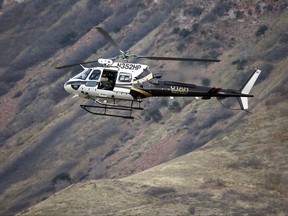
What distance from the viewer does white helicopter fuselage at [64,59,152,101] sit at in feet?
114

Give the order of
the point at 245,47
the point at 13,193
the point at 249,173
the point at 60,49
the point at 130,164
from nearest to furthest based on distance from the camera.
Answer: the point at 249,173, the point at 130,164, the point at 13,193, the point at 245,47, the point at 60,49

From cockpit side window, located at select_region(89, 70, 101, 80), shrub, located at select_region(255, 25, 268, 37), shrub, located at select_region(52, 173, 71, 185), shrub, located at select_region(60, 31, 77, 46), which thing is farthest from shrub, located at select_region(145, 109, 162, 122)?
cockpit side window, located at select_region(89, 70, 101, 80)

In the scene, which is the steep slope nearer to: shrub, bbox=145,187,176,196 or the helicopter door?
shrub, bbox=145,187,176,196

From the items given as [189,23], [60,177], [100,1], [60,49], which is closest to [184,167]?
[60,177]

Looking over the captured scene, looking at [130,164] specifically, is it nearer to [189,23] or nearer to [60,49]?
[189,23]

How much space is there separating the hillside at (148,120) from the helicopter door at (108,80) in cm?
282

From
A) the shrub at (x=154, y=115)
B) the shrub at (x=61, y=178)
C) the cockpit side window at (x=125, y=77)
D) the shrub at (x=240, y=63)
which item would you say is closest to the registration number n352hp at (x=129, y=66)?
the cockpit side window at (x=125, y=77)

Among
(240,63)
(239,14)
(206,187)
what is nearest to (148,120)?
(240,63)

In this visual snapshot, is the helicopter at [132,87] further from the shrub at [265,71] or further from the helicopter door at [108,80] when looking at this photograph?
the shrub at [265,71]

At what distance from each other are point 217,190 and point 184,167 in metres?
4.91

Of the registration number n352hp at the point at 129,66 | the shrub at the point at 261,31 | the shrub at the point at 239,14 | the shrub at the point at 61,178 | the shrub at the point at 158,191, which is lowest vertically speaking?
the shrub at the point at 158,191

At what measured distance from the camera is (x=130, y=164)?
5709cm

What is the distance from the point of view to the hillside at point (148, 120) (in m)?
40.3

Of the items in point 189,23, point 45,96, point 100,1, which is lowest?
point 45,96
